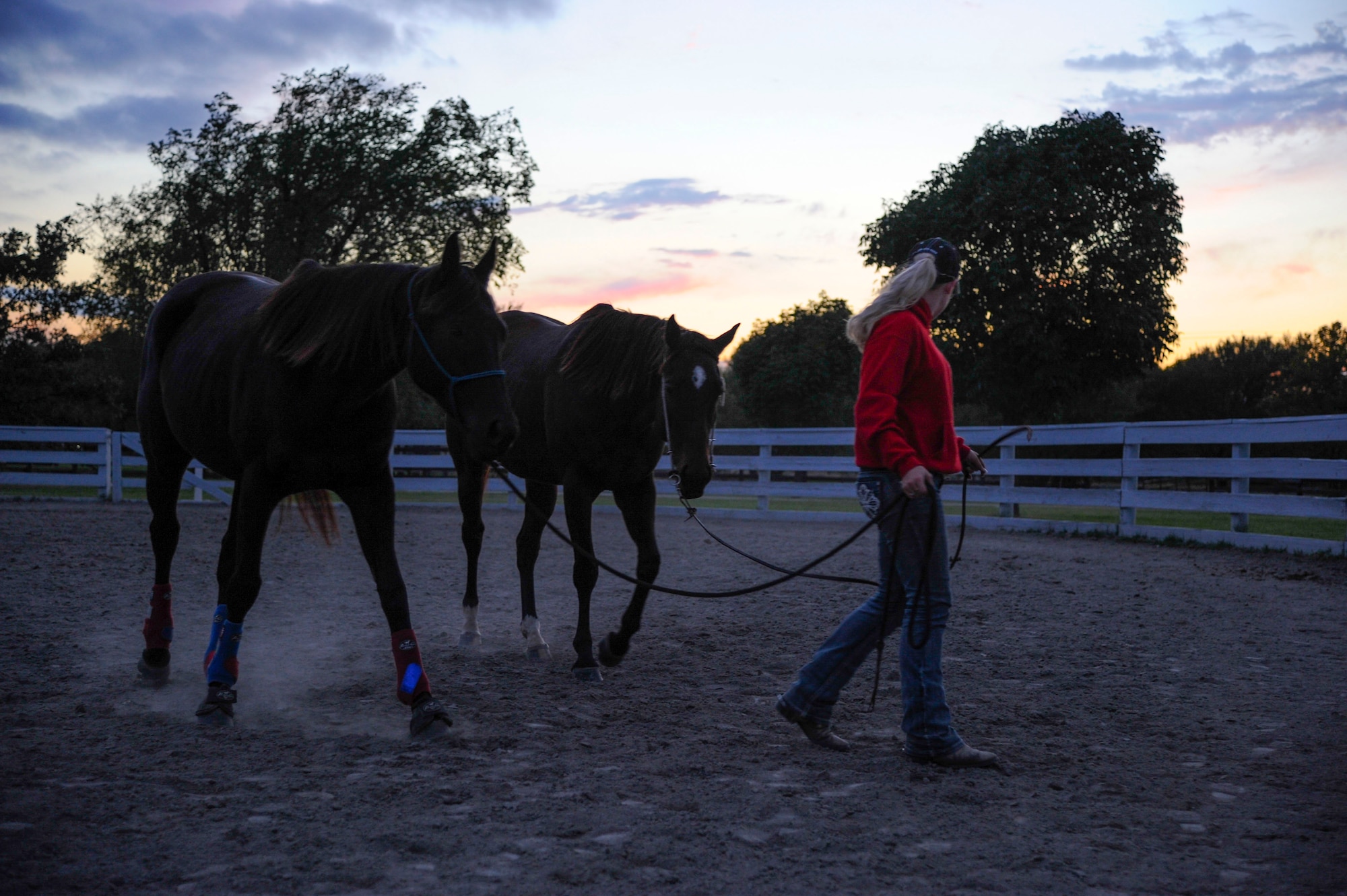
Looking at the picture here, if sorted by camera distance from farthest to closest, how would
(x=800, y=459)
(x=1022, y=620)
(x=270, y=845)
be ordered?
(x=800, y=459)
(x=1022, y=620)
(x=270, y=845)

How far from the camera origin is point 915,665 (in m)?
3.20

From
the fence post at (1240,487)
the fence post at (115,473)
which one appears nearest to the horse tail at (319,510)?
the fence post at (1240,487)

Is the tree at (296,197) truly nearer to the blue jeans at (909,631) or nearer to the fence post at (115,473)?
the fence post at (115,473)

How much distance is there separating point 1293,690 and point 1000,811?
2367 mm

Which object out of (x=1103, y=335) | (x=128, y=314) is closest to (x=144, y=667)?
(x=128, y=314)

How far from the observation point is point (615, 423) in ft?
15.5

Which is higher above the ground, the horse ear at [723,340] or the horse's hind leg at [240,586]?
the horse ear at [723,340]

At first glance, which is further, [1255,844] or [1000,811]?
[1000,811]

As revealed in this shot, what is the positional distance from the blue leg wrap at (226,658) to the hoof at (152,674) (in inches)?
26.3

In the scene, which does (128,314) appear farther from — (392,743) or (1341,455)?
(1341,455)

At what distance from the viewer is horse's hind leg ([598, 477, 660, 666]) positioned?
4648mm

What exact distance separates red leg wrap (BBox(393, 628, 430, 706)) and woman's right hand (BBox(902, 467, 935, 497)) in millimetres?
1875

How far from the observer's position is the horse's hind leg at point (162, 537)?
4.29 m

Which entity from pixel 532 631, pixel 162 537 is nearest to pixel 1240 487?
pixel 532 631
